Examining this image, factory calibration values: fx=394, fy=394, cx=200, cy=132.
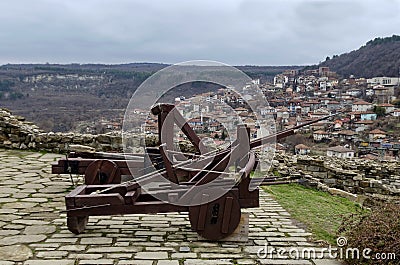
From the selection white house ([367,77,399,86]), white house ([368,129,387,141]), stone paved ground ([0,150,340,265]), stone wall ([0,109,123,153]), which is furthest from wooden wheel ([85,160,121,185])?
white house ([367,77,399,86])

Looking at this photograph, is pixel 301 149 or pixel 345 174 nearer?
pixel 345 174

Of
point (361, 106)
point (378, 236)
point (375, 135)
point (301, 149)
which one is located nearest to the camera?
point (378, 236)

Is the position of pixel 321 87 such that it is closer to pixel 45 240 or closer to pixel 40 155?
pixel 40 155

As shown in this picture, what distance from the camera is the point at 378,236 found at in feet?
9.74

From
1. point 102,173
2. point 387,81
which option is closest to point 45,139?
point 102,173

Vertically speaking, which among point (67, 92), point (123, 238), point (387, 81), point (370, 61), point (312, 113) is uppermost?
point (370, 61)

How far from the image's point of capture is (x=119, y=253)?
327 cm

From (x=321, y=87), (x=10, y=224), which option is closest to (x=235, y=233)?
(x=10, y=224)

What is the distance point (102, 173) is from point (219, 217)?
72.0 inches

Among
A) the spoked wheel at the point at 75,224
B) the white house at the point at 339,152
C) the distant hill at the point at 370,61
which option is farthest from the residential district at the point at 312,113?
the spoked wheel at the point at 75,224

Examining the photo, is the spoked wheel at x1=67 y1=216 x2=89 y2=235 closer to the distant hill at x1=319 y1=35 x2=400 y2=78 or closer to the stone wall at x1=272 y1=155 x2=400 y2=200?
the stone wall at x1=272 y1=155 x2=400 y2=200

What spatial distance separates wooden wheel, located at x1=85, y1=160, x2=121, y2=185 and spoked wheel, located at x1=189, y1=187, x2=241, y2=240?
1.49 metres

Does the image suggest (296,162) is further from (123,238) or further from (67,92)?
(67,92)

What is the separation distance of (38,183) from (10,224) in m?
1.90
